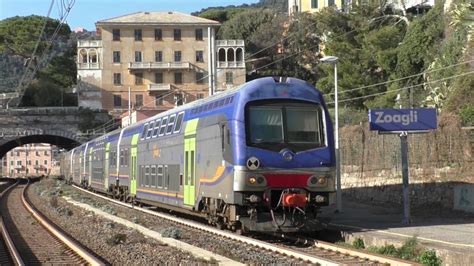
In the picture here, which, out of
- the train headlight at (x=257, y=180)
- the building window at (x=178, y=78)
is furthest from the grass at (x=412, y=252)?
the building window at (x=178, y=78)

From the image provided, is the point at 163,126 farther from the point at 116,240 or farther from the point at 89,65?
the point at 89,65

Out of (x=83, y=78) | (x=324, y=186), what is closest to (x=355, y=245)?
(x=324, y=186)

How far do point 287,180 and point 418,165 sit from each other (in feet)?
32.2

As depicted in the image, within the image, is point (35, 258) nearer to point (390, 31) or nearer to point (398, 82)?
point (398, 82)

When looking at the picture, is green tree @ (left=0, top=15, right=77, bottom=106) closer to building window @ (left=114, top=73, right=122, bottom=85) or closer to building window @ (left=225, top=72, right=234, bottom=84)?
building window @ (left=114, top=73, right=122, bottom=85)

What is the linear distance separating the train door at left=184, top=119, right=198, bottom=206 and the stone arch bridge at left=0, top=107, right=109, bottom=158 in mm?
68735

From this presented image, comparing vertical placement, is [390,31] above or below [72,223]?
above

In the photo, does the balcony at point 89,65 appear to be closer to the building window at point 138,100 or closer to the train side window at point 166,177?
the building window at point 138,100

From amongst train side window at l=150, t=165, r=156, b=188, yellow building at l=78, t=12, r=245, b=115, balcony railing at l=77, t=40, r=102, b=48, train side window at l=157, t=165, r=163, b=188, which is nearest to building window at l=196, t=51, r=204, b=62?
yellow building at l=78, t=12, r=245, b=115

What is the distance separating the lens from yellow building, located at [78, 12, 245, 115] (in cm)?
9869

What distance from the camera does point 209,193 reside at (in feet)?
56.0

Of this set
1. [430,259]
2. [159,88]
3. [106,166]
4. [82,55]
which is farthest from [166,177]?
[82,55]

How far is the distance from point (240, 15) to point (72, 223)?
9682 cm

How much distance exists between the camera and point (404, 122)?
56.5 ft
